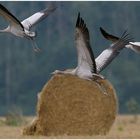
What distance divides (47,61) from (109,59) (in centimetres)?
2394

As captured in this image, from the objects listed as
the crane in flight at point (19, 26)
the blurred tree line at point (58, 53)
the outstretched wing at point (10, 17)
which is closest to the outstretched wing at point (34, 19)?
the crane in flight at point (19, 26)

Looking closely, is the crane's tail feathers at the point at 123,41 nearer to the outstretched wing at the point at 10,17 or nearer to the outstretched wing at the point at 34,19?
the outstretched wing at the point at 34,19

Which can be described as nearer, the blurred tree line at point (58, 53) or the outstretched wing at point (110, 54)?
the outstretched wing at point (110, 54)

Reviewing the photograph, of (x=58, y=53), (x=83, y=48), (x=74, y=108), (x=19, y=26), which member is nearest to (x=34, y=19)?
(x=19, y=26)

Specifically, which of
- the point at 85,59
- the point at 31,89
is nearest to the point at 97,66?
the point at 85,59

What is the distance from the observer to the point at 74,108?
14.1 meters

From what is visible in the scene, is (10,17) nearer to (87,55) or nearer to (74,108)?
(87,55)

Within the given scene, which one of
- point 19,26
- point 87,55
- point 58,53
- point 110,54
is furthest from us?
point 58,53

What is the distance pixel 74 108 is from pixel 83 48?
14.1ft

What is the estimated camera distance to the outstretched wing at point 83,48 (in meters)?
9.47

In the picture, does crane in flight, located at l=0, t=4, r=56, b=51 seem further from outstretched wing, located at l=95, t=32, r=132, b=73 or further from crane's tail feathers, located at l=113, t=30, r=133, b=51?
crane's tail feathers, located at l=113, t=30, r=133, b=51

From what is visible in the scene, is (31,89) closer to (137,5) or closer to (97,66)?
(137,5)

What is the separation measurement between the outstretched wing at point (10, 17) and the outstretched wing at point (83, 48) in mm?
821

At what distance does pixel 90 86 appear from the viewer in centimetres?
1414
